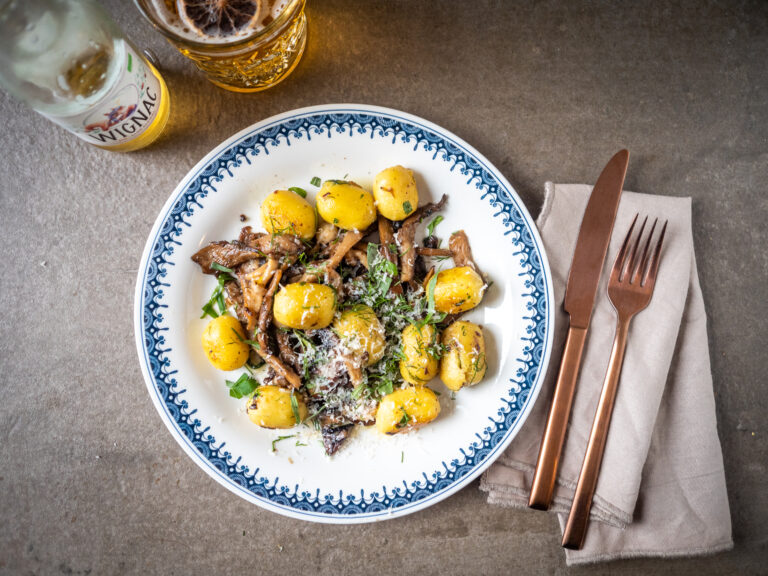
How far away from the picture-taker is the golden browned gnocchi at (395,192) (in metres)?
1.61

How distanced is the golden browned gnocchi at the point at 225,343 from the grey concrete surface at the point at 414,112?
0.44 m

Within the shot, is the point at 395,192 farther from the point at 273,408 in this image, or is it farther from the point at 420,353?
the point at 273,408

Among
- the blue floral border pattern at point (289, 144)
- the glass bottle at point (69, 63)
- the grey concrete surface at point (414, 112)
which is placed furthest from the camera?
the grey concrete surface at point (414, 112)

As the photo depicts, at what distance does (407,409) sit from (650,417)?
84 centimetres

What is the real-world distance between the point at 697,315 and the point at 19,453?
248 cm

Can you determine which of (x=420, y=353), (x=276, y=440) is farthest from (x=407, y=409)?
(x=276, y=440)

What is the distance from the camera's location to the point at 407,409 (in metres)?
1.57

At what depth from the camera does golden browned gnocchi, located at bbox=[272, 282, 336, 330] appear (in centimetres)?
150

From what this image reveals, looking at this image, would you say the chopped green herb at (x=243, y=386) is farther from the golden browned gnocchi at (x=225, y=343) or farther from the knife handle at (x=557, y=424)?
the knife handle at (x=557, y=424)

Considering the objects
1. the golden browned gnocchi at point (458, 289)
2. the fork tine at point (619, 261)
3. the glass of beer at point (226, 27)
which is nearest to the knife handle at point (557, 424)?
the fork tine at point (619, 261)

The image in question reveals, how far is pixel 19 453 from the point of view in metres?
1.88

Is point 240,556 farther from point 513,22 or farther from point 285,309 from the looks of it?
point 513,22

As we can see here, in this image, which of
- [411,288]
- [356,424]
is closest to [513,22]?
[411,288]

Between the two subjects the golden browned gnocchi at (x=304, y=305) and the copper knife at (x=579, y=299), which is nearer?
the golden browned gnocchi at (x=304, y=305)
